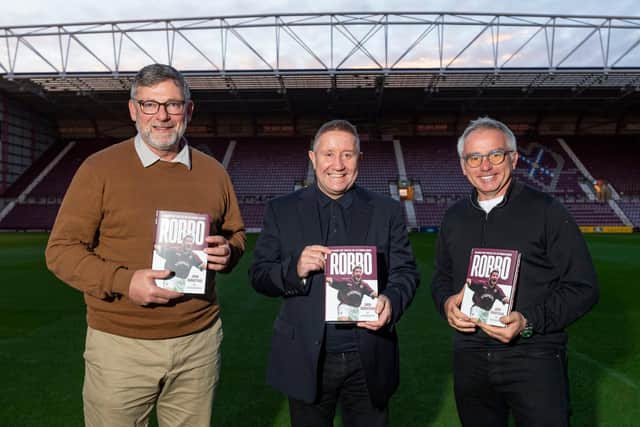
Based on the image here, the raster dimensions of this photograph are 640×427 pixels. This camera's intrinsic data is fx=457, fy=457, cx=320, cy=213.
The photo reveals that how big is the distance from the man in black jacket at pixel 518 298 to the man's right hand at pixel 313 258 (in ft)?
2.43

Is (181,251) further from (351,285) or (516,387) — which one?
(516,387)

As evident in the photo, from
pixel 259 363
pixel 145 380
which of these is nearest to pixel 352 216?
pixel 145 380

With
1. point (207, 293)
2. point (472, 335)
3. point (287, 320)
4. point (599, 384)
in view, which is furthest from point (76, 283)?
point (599, 384)

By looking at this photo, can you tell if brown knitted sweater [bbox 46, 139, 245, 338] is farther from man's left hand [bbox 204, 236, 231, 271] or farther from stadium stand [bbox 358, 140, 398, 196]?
stadium stand [bbox 358, 140, 398, 196]

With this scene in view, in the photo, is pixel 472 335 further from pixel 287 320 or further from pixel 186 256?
pixel 186 256

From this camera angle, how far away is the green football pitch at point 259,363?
4043 mm

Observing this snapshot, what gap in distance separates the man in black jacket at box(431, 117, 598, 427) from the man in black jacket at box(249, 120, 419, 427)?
365 millimetres

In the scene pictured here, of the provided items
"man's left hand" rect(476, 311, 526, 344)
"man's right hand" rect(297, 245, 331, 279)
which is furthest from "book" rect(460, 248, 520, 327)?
"man's right hand" rect(297, 245, 331, 279)

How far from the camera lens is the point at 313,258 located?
7.42ft

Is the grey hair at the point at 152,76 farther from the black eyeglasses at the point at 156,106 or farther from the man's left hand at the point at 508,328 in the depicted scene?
the man's left hand at the point at 508,328

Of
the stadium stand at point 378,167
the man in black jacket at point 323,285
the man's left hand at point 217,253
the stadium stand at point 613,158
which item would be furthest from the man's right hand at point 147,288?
the stadium stand at point 613,158

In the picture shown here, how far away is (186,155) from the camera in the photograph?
2473 mm

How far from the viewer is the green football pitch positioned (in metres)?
4.04

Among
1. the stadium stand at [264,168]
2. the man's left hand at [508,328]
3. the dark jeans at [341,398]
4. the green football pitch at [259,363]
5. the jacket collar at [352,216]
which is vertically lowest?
the green football pitch at [259,363]
